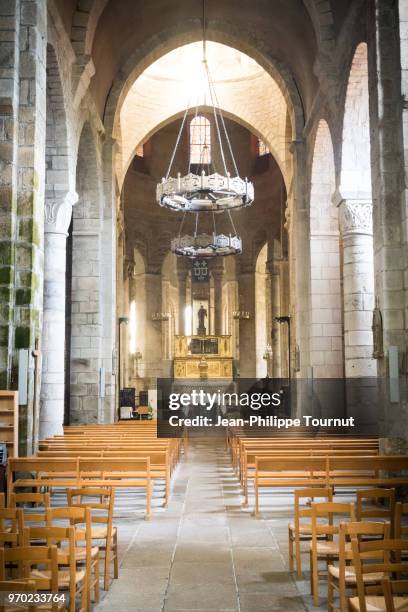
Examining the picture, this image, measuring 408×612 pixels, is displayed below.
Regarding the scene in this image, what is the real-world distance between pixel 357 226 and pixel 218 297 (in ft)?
64.0

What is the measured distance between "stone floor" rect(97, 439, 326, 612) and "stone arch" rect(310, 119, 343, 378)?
844 centimetres

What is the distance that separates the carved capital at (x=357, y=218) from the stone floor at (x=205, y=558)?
6.83 metres

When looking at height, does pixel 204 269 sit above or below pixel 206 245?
above

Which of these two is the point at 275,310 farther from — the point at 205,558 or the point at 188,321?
the point at 205,558

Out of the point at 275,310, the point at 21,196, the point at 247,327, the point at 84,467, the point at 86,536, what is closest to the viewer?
the point at 86,536

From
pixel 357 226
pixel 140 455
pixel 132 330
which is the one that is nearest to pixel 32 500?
pixel 140 455

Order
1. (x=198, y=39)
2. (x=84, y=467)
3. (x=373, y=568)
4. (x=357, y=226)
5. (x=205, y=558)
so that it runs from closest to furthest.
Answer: (x=373, y=568), (x=205, y=558), (x=84, y=467), (x=357, y=226), (x=198, y=39)

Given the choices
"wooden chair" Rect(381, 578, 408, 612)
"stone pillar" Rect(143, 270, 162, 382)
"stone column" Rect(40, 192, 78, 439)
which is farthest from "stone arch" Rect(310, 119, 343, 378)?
"stone pillar" Rect(143, 270, 162, 382)

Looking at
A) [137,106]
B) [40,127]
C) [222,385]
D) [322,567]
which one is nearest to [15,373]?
[40,127]

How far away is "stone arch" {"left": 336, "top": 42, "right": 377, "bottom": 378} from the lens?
49.9 feet

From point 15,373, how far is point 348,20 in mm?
9901

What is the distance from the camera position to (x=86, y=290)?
19.4 metres

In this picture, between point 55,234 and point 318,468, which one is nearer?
point 318,468

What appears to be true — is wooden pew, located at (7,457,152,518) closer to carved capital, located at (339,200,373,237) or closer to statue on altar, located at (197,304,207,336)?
carved capital, located at (339,200,373,237)
